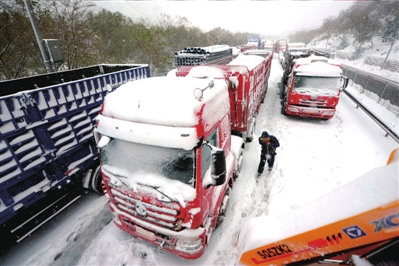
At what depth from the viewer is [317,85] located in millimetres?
8734

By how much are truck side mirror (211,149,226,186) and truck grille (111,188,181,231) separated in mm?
695

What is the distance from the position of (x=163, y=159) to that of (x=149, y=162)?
9.6 inches

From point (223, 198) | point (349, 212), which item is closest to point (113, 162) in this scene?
point (223, 198)

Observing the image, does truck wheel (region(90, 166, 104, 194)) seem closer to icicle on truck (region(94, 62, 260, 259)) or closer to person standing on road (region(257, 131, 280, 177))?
icicle on truck (region(94, 62, 260, 259))

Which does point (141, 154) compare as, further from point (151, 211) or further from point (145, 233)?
point (145, 233)

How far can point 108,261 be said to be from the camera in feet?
12.2

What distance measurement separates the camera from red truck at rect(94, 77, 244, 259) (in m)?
2.77

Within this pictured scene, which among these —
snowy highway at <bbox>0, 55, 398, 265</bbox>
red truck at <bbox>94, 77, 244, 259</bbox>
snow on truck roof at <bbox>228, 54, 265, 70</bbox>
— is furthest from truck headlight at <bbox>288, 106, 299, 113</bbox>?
red truck at <bbox>94, 77, 244, 259</bbox>

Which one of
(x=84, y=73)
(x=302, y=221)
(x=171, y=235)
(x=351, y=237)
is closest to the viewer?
(x=351, y=237)

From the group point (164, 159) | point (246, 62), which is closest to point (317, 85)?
point (246, 62)

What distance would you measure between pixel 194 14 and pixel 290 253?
21402 cm

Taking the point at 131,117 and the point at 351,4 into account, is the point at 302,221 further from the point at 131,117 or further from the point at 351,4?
the point at 351,4

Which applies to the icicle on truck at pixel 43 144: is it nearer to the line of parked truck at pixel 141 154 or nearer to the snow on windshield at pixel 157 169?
the line of parked truck at pixel 141 154

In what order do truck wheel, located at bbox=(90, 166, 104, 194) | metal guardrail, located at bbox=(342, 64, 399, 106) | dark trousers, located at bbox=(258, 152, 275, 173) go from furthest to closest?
1. metal guardrail, located at bbox=(342, 64, 399, 106)
2. dark trousers, located at bbox=(258, 152, 275, 173)
3. truck wheel, located at bbox=(90, 166, 104, 194)
